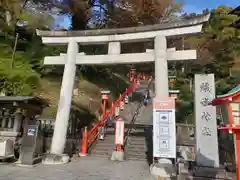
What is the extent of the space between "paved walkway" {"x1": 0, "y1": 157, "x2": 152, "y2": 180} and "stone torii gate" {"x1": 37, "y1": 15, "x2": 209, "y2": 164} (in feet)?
3.45

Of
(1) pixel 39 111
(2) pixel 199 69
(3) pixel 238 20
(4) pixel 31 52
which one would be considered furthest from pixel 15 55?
(3) pixel 238 20

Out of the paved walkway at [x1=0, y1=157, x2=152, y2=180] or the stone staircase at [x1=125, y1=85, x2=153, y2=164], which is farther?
the stone staircase at [x1=125, y1=85, x2=153, y2=164]

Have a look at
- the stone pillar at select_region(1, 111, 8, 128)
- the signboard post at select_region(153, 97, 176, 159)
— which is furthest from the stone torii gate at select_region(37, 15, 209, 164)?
the stone pillar at select_region(1, 111, 8, 128)

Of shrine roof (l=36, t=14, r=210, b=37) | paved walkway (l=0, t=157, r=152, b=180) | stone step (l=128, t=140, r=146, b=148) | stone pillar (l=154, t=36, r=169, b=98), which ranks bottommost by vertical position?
paved walkway (l=0, t=157, r=152, b=180)

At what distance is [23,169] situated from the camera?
718 centimetres

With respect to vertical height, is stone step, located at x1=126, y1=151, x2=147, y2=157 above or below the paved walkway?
A: above

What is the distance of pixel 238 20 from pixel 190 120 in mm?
18459

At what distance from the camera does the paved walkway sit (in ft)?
20.4

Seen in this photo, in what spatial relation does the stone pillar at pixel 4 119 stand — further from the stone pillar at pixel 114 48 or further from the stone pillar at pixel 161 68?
the stone pillar at pixel 161 68

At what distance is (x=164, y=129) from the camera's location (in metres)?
7.24

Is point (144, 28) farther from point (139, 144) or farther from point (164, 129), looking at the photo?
point (139, 144)

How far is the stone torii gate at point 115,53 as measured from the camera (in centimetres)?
809

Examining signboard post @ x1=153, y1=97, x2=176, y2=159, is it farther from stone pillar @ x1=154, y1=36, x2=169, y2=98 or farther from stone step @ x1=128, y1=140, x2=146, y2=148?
Answer: stone step @ x1=128, y1=140, x2=146, y2=148

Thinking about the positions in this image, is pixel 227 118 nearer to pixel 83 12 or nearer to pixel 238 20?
pixel 83 12
